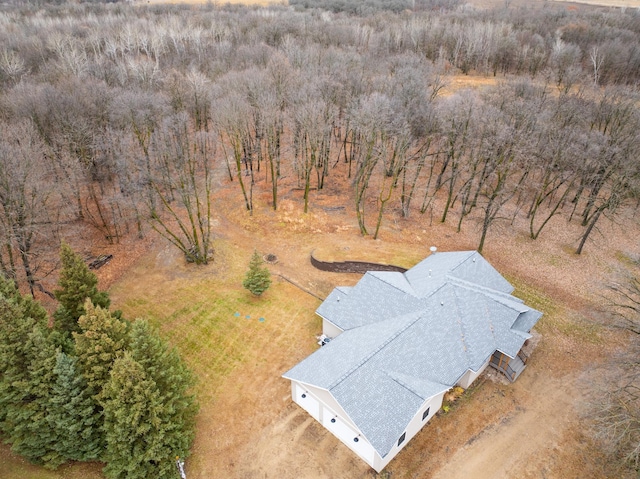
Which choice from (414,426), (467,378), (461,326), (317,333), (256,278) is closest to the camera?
(414,426)

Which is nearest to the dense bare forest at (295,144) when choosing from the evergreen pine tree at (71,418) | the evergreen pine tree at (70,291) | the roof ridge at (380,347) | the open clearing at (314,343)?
the open clearing at (314,343)

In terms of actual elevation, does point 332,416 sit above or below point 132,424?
below

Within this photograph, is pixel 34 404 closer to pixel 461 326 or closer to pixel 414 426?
pixel 414 426

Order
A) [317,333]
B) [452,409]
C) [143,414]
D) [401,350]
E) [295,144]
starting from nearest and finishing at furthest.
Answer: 1. [143,414]
2. [401,350]
3. [452,409]
4. [317,333]
5. [295,144]

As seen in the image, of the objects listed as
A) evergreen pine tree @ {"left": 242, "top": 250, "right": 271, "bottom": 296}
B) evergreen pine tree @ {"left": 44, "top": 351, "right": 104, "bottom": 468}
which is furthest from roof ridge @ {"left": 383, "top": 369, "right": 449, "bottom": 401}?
evergreen pine tree @ {"left": 44, "top": 351, "right": 104, "bottom": 468}

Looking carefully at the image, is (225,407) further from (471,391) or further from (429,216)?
(429,216)

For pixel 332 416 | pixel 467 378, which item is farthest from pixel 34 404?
pixel 467 378

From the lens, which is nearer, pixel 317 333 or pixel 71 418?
pixel 71 418

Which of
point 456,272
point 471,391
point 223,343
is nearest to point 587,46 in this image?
point 456,272
